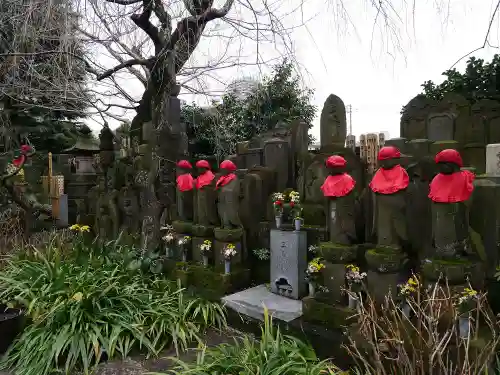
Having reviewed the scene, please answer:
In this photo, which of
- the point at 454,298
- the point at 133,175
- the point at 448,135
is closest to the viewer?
the point at 454,298

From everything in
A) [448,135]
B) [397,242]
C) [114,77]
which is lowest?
[397,242]

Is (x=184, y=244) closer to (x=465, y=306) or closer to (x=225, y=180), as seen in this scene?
(x=225, y=180)

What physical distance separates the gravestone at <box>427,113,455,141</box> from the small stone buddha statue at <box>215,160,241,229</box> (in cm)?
599

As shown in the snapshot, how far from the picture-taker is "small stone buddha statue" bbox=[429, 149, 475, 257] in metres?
3.13

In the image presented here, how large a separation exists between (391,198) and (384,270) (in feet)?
2.24

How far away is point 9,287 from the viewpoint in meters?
Result: 4.65

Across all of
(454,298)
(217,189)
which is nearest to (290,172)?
(217,189)

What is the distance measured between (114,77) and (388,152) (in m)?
6.44

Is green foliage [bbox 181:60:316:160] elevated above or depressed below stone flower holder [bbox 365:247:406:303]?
above

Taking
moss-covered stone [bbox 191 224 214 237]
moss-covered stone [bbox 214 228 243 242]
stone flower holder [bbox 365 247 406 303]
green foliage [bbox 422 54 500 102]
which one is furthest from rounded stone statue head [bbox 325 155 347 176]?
green foliage [bbox 422 54 500 102]

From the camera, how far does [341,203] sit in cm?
399

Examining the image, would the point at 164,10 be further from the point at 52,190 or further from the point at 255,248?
the point at 52,190

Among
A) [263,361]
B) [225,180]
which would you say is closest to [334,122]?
[225,180]

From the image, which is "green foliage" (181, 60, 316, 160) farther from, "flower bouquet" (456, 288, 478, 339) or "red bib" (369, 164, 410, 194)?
"flower bouquet" (456, 288, 478, 339)
